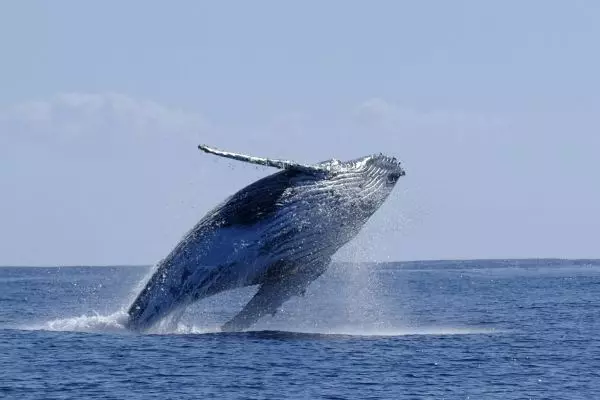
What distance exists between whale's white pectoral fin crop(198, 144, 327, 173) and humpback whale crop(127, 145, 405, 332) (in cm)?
3

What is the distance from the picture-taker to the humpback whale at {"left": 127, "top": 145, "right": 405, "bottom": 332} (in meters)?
29.1

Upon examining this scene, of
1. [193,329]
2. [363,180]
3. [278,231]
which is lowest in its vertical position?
[193,329]

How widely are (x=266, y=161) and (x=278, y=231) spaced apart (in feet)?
6.77

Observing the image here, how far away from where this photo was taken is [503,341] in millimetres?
37000

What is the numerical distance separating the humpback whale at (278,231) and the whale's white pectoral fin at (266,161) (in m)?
0.03

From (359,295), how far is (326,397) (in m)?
67.8

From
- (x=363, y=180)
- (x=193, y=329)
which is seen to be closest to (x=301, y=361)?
(x=363, y=180)

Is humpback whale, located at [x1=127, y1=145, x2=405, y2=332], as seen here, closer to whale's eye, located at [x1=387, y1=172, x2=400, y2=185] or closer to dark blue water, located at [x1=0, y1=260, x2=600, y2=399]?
whale's eye, located at [x1=387, y1=172, x2=400, y2=185]

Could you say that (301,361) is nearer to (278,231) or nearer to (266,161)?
(278,231)

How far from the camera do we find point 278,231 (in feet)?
96.0

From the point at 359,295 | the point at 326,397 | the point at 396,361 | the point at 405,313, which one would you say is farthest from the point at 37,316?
the point at 359,295

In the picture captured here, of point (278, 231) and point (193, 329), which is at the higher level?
point (278, 231)

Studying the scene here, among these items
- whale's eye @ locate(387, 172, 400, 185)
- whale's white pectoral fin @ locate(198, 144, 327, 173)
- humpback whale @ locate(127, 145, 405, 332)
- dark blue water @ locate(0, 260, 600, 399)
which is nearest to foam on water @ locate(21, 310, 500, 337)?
dark blue water @ locate(0, 260, 600, 399)

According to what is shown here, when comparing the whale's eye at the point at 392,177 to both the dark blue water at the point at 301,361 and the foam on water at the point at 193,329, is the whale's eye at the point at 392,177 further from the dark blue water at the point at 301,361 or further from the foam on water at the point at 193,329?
the foam on water at the point at 193,329
